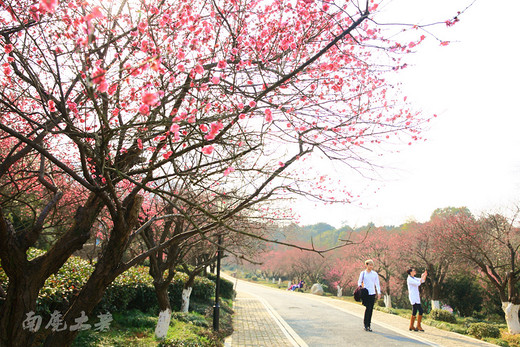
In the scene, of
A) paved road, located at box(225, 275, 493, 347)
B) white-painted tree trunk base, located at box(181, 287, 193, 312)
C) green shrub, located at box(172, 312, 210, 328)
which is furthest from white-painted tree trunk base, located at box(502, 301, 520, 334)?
white-painted tree trunk base, located at box(181, 287, 193, 312)

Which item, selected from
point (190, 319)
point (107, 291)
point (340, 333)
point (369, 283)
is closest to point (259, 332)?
point (190, 319)

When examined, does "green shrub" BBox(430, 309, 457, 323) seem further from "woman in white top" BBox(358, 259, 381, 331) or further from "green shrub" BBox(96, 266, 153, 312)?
"green shrub" BBox(96, 266, 153, 312)

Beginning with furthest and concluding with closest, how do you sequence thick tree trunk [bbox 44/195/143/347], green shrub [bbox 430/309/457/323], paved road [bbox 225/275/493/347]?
green shrub [bbox 430/309/457/323], paved road [bbox 225/275/493/347], thick tree trunk [bbox 44/195/143/347]

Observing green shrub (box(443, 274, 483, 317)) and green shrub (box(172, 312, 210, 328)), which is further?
green shrub (box(443, 274, 483, 317))

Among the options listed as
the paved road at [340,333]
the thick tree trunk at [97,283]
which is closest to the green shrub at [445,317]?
the paved road at [340,333]

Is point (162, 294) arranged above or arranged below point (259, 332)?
above

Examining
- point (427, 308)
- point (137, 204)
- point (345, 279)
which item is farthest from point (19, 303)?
point (345, 279)

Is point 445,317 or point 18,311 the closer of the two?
point 18,311

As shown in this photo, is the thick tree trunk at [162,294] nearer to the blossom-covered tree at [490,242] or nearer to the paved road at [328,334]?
the paved road at [328,334]

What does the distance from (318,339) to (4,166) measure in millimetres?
7958

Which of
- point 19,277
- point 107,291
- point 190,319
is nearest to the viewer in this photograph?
point 19,277

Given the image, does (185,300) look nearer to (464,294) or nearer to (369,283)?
(369,283)

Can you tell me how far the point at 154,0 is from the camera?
15.1 ft

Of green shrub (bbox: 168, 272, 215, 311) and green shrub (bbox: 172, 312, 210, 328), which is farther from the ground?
green shrub (bbox: 168, 272, 215, 311)
